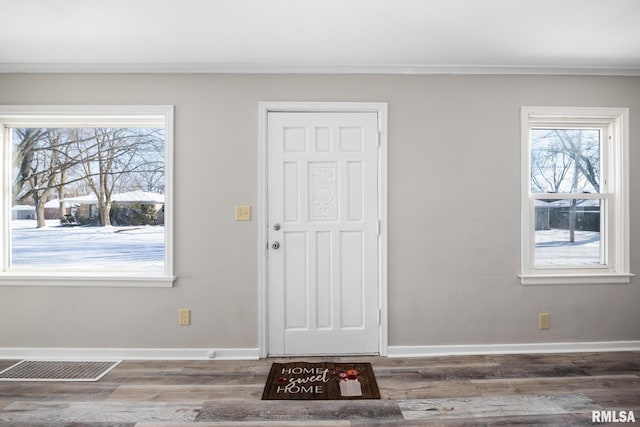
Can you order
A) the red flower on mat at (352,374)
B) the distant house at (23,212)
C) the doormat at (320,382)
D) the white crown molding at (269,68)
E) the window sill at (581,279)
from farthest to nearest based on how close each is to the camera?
the distant house at (23,212)
the window sill at (581,279)
the white crown molding at (269,68)
the red flower on mat at (352,374)
the doormat at (320,382)

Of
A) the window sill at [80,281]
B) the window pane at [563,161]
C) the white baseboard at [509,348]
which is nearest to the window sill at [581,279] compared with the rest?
the white baseboard at [509,348]

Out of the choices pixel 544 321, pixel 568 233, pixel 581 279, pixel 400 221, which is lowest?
pixel 544 321

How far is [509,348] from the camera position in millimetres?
2980

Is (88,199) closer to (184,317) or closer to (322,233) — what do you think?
(184,317)

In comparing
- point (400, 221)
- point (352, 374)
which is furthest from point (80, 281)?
point (400, 221)

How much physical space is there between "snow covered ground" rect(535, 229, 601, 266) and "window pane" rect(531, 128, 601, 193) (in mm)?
369

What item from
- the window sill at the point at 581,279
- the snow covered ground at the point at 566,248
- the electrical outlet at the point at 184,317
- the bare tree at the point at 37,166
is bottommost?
the electrical outlet at the point at 184,317

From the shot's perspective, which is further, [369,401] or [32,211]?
[32,211]

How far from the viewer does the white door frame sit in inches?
115

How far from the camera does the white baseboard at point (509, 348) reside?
2.96 meters

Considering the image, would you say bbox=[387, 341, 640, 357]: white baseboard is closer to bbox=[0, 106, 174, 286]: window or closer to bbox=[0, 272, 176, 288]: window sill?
bbox=[0, 272, 176, 288]: window sill

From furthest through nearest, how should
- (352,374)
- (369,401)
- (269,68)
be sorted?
(269,68) → (352,374) → (369,401)

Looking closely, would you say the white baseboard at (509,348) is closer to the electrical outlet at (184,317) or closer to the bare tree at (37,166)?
the electrical outlet at (184,317)

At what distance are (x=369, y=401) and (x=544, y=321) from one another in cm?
171
